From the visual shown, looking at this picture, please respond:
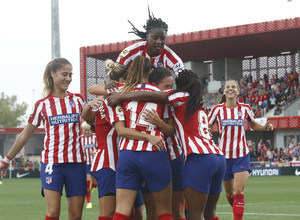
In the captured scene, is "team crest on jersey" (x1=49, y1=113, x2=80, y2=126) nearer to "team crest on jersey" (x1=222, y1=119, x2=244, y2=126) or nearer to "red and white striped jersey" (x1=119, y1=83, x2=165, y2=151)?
"red and white striped jersey" (x1=119, y1=83, x2=165, y2=151)

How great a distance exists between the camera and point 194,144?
6.63m

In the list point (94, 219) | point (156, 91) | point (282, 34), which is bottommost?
point (94, 219)

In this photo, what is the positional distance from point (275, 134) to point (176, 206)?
36.3m

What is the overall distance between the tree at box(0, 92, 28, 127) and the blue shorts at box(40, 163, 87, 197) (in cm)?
9696

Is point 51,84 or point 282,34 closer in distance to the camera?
point 51,84

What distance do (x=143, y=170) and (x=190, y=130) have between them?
0.78 m

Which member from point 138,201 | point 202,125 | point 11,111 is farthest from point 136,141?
point 11,111

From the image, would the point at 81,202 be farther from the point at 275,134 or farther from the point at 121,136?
the point at 275,134

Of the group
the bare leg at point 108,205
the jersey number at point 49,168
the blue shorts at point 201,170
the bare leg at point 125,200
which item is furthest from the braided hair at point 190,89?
the jersey number at point 49,168

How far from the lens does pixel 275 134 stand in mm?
42625

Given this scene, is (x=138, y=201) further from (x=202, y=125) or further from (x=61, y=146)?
(x=202, y=125)

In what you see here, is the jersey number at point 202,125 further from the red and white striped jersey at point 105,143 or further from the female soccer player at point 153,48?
the female soccer player at point 153,48

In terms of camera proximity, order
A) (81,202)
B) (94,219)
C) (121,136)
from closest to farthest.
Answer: (121,136) → (81,202) → (94,219)

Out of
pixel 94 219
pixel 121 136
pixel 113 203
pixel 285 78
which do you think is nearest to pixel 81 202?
pixel 113 203
